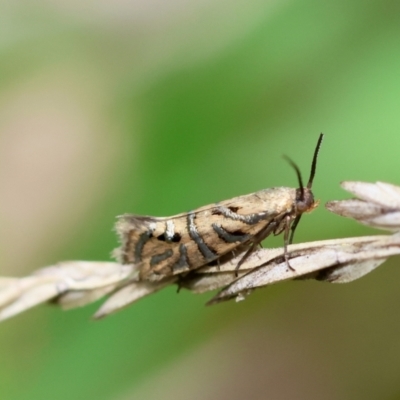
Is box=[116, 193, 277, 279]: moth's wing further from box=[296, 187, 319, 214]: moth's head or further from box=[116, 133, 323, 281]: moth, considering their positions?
box=[296, 187, 319, 214]: moth's head

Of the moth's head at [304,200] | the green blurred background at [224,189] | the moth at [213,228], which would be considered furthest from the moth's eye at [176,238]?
the green blurred background at [224,189]

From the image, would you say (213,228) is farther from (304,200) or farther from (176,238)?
(304,200)

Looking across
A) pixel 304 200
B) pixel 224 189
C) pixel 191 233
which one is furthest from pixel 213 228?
pixel 224 189

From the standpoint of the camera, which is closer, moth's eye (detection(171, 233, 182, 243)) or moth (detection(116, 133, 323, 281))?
moth (detection(116, 133, 323, 281))

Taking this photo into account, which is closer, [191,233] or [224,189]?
[191,233]

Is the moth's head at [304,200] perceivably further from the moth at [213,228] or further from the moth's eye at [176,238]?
the moth's eye at [176,238]

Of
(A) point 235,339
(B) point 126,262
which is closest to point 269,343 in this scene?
(A) point 235,339

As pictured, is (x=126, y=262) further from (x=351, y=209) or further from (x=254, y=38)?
(x=254, y=38)

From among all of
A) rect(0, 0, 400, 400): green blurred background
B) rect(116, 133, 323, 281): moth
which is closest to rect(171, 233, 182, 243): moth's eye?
rect(116, 133, 323, 281): moth
